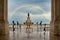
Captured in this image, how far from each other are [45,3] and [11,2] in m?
3.43

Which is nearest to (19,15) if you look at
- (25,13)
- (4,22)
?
(25,13)

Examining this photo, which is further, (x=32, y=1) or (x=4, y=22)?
(x=32, y=1)

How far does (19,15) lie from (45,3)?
2.91 metres

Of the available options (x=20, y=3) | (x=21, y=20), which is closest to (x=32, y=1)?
(x=20, y=3)

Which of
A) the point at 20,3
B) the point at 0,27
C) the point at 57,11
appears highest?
the point at 20,3

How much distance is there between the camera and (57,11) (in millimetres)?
10828

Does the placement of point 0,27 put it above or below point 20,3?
below

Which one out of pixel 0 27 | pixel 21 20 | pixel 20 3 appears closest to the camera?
pixel 0 27

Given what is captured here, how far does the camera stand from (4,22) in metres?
10.7

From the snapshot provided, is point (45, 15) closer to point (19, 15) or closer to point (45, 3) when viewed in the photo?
point (45, 3)

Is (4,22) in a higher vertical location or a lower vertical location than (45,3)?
lower

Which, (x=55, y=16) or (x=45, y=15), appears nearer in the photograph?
(x=55, y=16)

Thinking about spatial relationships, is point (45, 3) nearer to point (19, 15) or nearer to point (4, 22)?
point (19, 15)

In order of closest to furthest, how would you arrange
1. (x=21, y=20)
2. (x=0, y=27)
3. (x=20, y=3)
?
(x=0, y=27), (x=21, y=20), (x=20, y=3)
